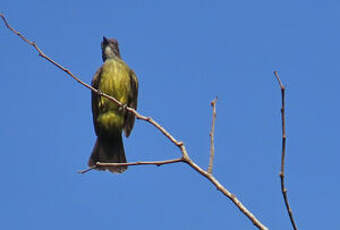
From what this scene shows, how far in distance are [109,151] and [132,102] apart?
0.77 meters

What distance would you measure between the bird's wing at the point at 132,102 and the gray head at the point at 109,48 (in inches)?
24.0

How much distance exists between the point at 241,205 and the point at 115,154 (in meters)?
4.74

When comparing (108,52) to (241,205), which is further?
(108,52)

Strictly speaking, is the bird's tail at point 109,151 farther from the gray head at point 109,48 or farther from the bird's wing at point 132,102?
the gray head at point 109,48

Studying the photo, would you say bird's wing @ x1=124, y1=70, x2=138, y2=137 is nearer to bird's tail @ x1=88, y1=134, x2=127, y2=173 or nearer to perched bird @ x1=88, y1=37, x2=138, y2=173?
perched bird @ x1=88, y1=37, x2=138, y2=173

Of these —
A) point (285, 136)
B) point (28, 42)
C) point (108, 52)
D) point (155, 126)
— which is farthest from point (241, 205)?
point (108, 52)

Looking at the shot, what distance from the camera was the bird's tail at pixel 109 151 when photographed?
6.96m

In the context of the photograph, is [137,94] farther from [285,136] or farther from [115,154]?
[285,136]

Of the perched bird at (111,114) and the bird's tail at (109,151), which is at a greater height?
the perched bird at (111,114)

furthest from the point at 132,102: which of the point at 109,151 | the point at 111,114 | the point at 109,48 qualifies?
the point at 109,48

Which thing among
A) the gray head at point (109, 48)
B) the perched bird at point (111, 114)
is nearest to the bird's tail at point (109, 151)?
the perched bird at point (111, 114)

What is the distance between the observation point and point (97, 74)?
24.7 feet

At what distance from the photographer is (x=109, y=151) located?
7172 mm

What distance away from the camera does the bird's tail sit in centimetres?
696
